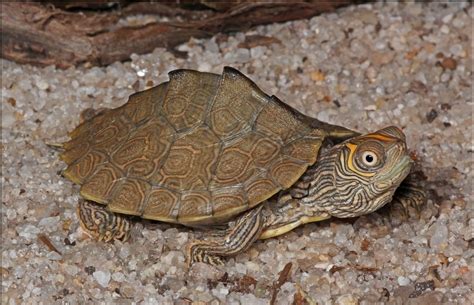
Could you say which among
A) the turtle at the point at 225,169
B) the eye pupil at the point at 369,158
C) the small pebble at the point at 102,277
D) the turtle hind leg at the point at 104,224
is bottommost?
the small pebble at the point at 102,277

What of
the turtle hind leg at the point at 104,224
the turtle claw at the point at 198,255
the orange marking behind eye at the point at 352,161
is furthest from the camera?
the turtle hind leg at the point at 104,224

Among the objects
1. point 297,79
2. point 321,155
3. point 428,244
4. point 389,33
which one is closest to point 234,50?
point 297,79

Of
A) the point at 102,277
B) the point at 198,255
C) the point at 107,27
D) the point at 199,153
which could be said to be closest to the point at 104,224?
the point at 102,277

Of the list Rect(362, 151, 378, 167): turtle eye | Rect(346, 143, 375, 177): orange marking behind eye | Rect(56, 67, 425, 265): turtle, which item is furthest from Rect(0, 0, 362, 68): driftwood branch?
Rect(362, 151, 378, 167): turtle eye

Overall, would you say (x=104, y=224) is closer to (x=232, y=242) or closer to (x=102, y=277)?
(x=102, y=277)

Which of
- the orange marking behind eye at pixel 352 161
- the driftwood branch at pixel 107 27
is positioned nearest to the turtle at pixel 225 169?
the orange marking behind eye at pixel 352 161

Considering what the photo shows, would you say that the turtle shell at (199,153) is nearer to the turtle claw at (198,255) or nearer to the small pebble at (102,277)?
the turtle claw at (198,255)

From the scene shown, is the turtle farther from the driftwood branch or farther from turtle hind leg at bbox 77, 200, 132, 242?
the driftwood branch
